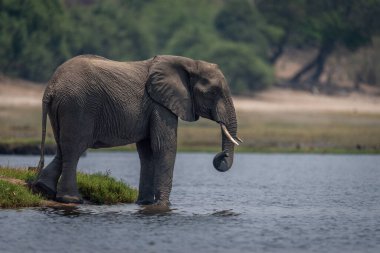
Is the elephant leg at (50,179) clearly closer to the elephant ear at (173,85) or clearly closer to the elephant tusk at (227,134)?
the elephant ear at (173,85)

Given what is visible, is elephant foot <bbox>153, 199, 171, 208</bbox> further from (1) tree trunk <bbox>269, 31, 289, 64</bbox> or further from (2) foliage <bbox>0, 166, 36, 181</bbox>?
(1) tree trunk <bbox>269, 31, 289, 64</bbox>

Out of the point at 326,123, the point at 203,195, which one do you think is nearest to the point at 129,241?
the point at 203,195

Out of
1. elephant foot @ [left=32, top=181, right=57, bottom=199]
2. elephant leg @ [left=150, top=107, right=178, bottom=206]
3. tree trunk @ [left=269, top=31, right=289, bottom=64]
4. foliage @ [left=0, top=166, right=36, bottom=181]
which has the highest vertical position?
tree trunk @ [left=269, top=31, right=289, bottom=64]

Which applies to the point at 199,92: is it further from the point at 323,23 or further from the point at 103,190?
the point at 323,23

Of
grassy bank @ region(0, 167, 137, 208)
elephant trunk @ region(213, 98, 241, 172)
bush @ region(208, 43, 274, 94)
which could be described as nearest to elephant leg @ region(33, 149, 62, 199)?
grassy bank @ region(0, 167, 137, 208)

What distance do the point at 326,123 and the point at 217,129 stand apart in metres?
7.21

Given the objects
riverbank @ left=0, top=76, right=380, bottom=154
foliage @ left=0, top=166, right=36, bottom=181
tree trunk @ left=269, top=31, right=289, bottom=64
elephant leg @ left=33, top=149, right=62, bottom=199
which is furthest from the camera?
tree trunk @ left=269, top=31, right=289, bottom=64

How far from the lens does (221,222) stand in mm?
22656

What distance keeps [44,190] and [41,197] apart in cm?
17

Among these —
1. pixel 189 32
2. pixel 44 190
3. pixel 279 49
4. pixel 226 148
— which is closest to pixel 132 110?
pixel 226 148

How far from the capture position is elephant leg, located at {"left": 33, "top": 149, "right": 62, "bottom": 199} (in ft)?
75.5

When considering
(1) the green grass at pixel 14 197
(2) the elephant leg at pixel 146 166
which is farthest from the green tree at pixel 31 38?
(1) the green grass at pixel 14 197

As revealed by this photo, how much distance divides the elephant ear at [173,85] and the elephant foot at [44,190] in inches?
116

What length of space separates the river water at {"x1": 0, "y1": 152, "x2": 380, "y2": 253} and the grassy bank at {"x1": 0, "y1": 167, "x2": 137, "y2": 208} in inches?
13.5
